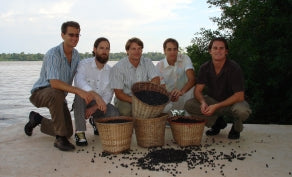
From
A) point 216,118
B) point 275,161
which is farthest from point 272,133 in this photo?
point 275,161

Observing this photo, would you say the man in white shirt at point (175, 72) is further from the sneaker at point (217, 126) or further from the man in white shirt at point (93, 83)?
the man in white shirt at point (93, 83)

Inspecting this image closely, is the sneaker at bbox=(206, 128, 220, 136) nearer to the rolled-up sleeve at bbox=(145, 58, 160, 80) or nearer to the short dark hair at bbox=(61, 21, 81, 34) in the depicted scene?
the rolled-up sleeve at bbox=(145, 58, 160, 80)

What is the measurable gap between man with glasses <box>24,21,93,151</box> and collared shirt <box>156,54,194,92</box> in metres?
1.34

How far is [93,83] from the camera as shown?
4.68 m

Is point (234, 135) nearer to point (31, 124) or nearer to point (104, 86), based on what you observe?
point (104, 86)

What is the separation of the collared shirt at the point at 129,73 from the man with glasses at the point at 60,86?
510 millimetres

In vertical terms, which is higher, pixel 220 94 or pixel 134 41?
pixel 134 41

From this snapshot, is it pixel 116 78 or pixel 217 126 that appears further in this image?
pixel 217 126

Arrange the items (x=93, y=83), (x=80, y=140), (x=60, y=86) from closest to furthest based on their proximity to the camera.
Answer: (x=60, y=86)
(x=80, y=140)
(x=93, y=83)

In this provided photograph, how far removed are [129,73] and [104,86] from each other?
362mm

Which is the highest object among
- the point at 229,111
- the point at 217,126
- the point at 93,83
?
the point at 93,83

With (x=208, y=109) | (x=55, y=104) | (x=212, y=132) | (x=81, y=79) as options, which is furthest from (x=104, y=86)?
(x=212, y=132)

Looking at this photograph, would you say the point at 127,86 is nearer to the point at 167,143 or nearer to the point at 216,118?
the point at 167,143

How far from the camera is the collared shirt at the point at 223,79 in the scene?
4586 millimetres
